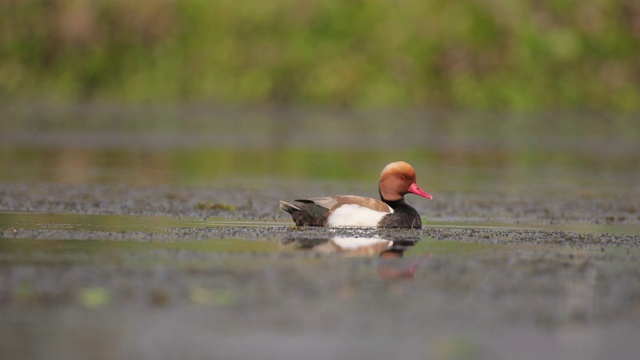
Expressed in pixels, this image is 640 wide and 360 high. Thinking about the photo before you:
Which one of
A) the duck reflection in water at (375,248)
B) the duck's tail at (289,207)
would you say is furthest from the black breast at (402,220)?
the duck's tail at (289,207)

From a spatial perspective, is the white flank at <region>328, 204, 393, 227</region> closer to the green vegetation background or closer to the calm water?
the calm water

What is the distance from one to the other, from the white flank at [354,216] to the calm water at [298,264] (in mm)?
377

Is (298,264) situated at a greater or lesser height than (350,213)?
lesser

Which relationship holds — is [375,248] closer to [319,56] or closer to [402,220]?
[402,220]

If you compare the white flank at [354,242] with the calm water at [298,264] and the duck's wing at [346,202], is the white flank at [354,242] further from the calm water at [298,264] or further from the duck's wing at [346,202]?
the duck's wing at [346,202]

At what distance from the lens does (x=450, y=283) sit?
9758mm

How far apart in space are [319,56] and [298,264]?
3335cm

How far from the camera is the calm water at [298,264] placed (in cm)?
788

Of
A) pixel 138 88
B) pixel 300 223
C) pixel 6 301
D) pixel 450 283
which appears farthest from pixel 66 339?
pixel 138 88

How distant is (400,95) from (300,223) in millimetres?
30570

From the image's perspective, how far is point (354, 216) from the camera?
13.3 m

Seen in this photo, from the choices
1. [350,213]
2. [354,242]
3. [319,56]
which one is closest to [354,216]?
[350,213]

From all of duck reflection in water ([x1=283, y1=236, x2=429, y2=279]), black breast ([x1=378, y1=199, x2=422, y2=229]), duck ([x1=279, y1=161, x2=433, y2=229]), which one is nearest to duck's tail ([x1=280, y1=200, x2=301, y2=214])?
duck ([x1=279, y1=161, x2=433, y2=229])

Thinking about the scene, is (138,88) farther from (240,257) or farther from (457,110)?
(240,257)
